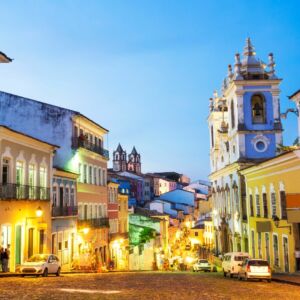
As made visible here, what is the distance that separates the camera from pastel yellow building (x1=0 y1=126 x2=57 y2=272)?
27844 millimetres

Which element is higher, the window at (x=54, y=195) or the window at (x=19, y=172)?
the window at (x=19, y=172)

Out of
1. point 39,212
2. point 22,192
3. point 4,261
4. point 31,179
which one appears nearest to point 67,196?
point 31,179

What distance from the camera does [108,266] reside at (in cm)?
4844

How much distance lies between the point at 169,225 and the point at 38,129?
→ 43.7 meters

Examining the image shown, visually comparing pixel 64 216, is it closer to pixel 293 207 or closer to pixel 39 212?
pixel 39 212

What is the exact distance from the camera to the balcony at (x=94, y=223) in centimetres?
4162

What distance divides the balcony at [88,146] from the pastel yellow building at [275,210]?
45.3 feet

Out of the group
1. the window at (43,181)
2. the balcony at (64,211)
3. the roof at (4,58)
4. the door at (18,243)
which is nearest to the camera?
the roof at (4,58)

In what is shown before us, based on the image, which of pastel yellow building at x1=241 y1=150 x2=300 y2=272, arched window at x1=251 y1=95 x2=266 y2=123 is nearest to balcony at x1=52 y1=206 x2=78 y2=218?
pastel yellow building at x1=241 y1=150 x2=300 y2=272

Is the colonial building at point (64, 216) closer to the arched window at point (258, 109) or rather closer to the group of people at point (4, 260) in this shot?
the group of people at point (4, 260)

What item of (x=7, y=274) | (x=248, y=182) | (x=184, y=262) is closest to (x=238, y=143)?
(x=248, y=182)

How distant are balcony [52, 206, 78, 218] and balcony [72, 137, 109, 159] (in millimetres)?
5639

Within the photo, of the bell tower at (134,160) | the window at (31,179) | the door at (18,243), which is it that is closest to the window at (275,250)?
the window at (31,179)

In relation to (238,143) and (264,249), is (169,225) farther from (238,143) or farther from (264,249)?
(264,249)
